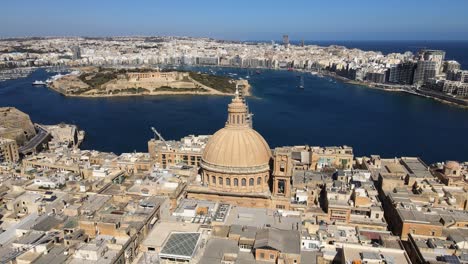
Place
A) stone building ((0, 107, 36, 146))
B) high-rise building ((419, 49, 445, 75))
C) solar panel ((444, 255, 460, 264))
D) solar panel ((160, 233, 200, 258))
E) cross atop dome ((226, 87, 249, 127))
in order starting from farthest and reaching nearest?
high-rise building ((419, 49, 445, 75)) < stone building ((0, 107, 36, 146)) < cross atop dome ((226, 87, 249, 127)) < solar panel ((160, 233, 200, 258)) < solar panel ((444, 255, 460, 264))

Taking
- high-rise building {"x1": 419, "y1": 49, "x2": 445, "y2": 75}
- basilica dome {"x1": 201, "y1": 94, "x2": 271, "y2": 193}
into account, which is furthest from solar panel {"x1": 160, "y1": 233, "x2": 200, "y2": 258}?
high-rise building {"x1": 419, "y1": 49, "x2": 445, "y2": 75}

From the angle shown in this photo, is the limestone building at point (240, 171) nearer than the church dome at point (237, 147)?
Yes

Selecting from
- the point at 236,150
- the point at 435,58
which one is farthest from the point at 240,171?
the point at 435,58

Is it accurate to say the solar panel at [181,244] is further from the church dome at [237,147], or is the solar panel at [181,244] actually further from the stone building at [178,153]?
the stone building at [178,153]

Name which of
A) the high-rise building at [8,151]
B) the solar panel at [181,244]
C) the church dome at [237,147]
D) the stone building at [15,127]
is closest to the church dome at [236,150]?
the church dome at [237,147]

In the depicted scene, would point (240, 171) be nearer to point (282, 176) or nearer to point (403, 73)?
point (282, 176)

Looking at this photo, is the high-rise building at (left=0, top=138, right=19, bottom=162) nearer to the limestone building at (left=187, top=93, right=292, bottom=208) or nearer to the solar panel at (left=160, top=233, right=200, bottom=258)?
the limestone building at (left=187, top=93, right=292, bottom=208)
